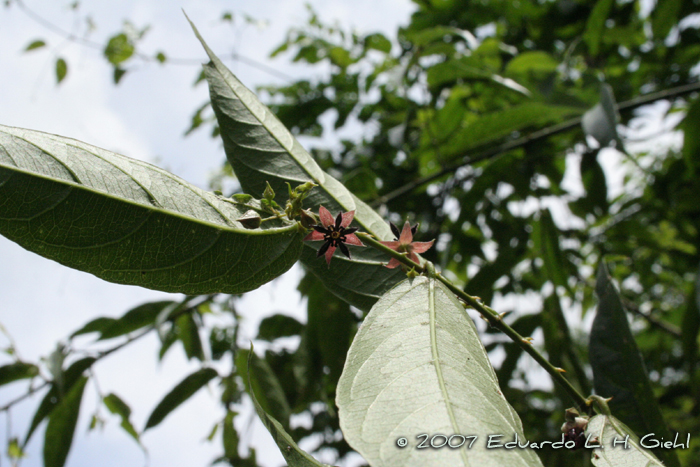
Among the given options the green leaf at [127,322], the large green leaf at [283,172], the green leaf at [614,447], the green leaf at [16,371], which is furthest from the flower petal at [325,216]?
the green leaf at [16,371]

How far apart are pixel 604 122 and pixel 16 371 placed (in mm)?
2251

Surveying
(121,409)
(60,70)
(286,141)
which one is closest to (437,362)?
(286,141)

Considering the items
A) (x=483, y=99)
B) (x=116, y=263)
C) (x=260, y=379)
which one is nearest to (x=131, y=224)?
(x=116, y=263)

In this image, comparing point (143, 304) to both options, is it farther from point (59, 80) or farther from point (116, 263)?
point (59, 80)

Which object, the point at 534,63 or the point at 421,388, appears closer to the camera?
the point at 421,388

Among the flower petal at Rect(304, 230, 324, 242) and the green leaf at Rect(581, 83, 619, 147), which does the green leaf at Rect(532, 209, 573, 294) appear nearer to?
the green leaf at Rect(581, 83, 619, 147)

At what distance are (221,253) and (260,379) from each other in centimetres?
117

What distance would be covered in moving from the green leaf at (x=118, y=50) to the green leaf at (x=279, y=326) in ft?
8.22

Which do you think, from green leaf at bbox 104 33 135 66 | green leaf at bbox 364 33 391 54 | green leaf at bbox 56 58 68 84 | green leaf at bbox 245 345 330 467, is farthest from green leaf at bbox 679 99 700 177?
green leaf at bbox 56 58 68 84

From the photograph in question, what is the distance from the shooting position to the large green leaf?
716 mm

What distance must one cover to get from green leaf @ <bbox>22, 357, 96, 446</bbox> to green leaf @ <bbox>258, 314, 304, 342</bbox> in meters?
0.79

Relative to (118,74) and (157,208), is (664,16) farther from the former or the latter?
(118,74)

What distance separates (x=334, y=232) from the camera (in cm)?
63

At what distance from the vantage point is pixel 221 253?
1.84 feet
